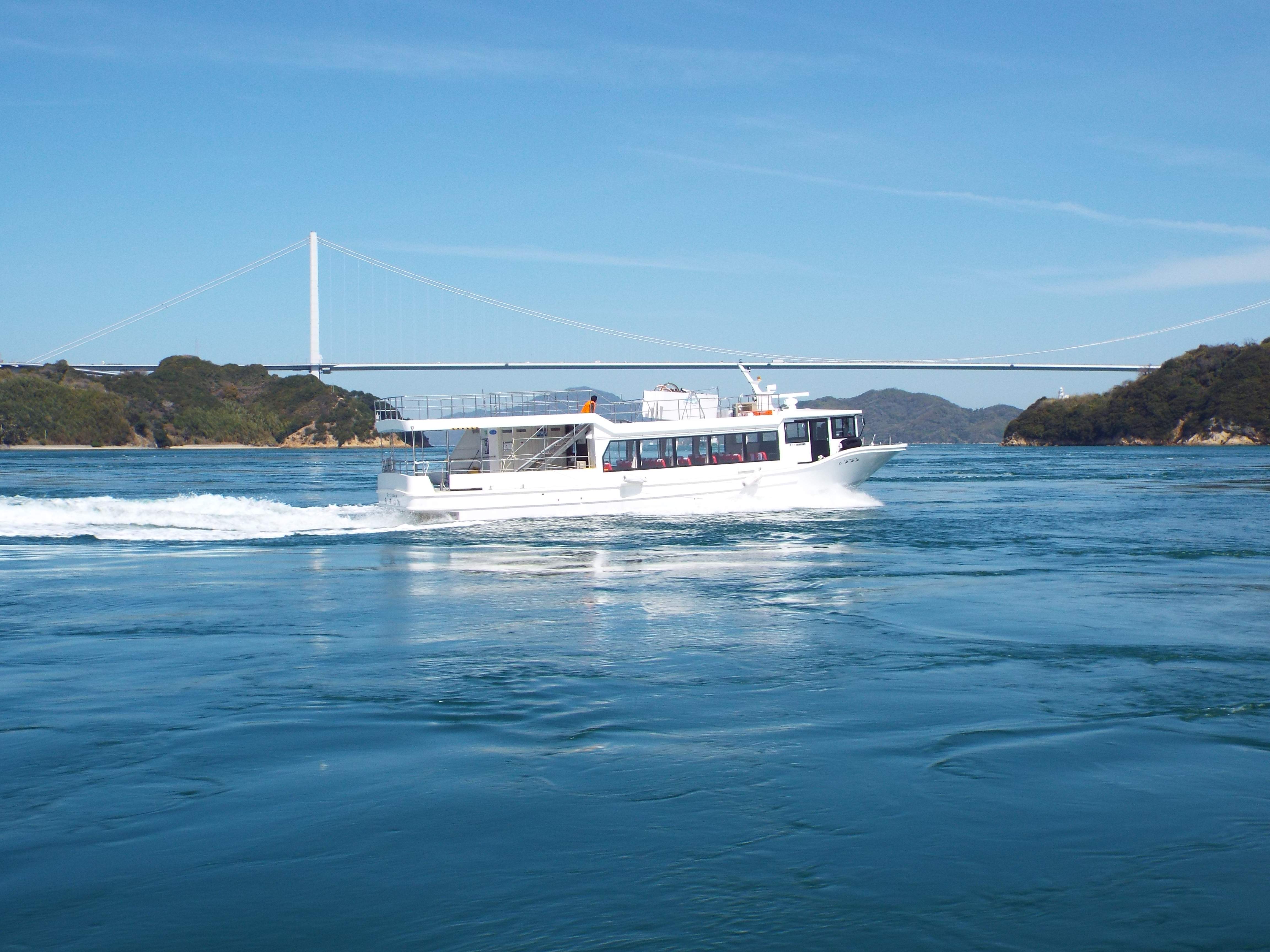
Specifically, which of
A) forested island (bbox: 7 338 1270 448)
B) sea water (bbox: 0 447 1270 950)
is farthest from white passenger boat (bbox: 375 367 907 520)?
forested island (bbox: 7 338 1270 448)

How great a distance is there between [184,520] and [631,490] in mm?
11913

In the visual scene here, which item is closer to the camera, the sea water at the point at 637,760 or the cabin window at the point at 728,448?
the sea water at the point at 637,760

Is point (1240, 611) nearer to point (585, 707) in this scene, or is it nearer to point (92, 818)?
point (585, 707)

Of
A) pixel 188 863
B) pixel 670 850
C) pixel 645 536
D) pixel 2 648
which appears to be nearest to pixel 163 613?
pixel 2 648

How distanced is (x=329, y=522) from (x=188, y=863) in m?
22.9

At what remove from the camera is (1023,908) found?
5.64m

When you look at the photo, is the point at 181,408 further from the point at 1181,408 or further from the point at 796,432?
the point at 796,432

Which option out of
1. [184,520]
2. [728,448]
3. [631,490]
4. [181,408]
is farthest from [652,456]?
[181,408]

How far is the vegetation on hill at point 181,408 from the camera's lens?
131 metres

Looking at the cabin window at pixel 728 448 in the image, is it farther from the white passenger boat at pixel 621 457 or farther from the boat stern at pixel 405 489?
the boat stern at pixel 405 489

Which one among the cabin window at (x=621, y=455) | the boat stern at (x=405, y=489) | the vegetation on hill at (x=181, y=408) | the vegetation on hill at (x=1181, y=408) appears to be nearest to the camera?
the boat stern at (x=405, y=489)

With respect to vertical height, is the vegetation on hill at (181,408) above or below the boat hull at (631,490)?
above

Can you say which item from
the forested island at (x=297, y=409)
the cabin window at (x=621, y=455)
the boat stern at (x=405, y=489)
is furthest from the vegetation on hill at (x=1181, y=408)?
the boat stern at (x=405, y=489)

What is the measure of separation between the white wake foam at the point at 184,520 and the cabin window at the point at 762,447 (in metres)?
9.77
